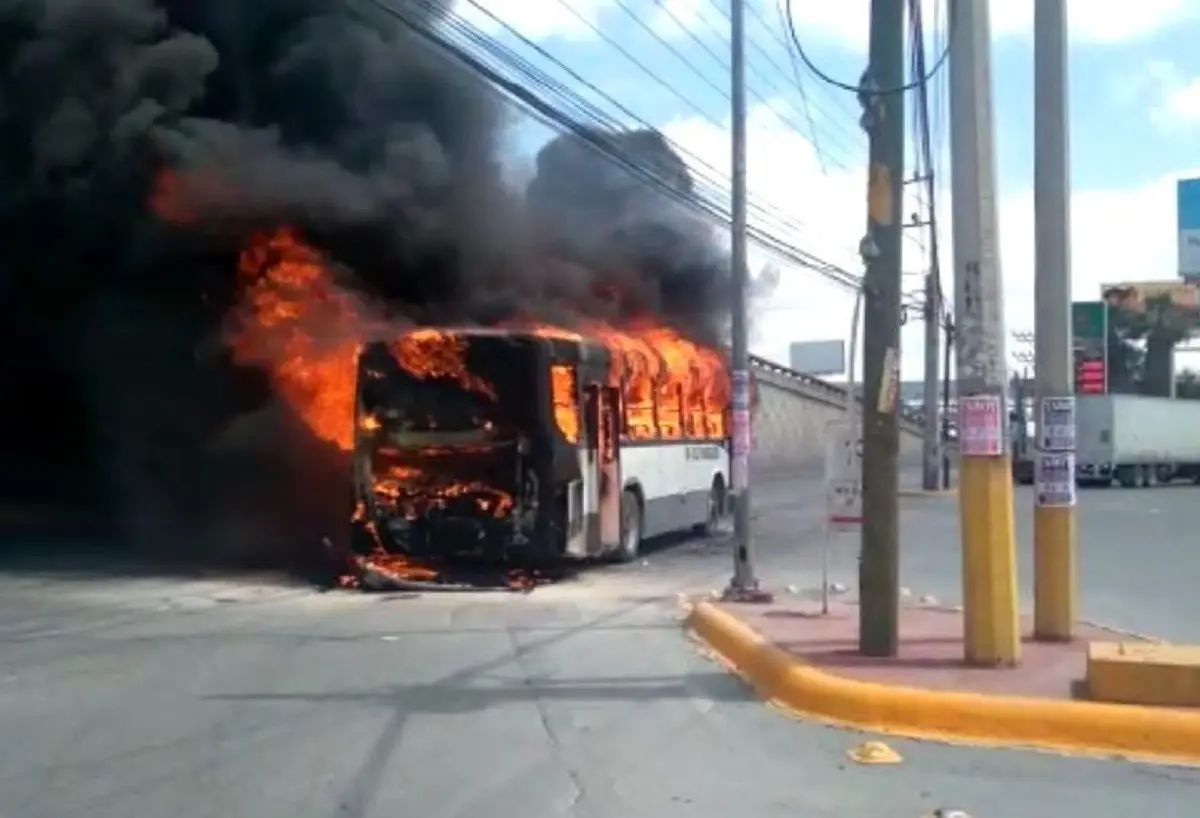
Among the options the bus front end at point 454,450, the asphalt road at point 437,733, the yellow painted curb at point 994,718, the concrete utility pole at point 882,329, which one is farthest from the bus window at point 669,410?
the yellow painted curb at point 994,718

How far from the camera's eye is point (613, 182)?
87.7ft

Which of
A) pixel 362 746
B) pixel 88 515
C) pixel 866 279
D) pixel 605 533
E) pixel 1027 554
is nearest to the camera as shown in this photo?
pixel 362 746

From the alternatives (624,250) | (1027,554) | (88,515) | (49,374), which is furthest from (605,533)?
(88,515)

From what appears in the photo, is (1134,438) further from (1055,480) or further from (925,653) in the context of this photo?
(925,653)

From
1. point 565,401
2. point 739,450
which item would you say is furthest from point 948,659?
point 565,401

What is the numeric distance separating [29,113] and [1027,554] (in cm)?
1523

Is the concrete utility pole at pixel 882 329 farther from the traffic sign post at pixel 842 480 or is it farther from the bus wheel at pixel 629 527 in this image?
the bus wheel at pixel 629 527

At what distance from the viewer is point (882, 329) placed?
11.1 meters

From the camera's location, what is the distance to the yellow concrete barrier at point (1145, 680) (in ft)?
29.2

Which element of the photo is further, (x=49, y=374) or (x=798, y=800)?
(x=49, y=374)

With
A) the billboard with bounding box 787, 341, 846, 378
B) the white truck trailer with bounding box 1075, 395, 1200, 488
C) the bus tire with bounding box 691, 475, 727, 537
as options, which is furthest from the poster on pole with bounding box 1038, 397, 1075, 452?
the billboard with bounding box 787, 341, 846, 378

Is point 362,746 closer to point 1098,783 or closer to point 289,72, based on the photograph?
point 1098,783

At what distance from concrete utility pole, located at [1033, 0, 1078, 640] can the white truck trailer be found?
40.1 metres

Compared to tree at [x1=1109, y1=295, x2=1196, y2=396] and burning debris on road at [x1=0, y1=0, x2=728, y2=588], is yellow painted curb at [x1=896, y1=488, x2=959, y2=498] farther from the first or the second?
tree at [x1=1109, y1=295, x2=1196, y2=396]
